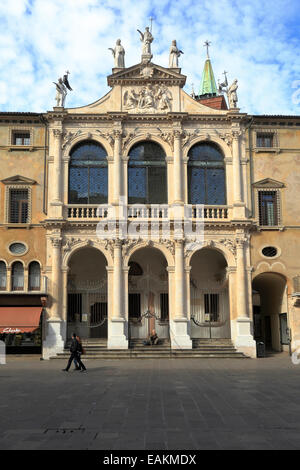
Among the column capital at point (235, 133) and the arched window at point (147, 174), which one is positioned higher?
the column capital at point (235, 133)

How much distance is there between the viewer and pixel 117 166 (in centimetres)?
2873

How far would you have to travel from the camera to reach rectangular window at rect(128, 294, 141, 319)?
99.1ft

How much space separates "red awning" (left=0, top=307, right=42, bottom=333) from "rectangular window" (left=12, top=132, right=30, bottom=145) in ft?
31.4

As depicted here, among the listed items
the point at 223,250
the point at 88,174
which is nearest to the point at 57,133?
the point at 88,174

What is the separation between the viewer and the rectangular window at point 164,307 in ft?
98.6

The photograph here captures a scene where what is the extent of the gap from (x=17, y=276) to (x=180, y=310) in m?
9.07

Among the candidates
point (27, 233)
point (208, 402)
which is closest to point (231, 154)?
point (27, 233)

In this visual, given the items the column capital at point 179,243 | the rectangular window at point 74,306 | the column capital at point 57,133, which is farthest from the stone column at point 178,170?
the rectangular window at point 74,306

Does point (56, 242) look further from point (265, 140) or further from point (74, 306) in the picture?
point (265, 140)

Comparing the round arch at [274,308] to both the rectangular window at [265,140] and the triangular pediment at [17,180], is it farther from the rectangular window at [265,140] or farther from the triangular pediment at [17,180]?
the triangular pediment at [17,180]

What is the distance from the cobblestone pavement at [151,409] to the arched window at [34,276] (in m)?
7.54

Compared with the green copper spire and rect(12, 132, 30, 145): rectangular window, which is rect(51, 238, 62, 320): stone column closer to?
rect(12, 132, 30, 145): rectangular window
